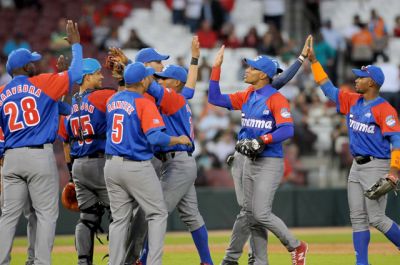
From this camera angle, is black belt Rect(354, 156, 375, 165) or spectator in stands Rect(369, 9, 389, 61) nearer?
black belt Rect(354, 156, 375, 165)

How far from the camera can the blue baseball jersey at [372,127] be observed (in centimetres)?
978

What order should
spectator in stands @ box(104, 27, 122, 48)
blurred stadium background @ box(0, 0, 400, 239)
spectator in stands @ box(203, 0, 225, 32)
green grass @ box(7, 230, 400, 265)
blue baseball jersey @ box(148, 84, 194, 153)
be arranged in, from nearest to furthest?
1. blue baseball jersey @ box(148, 84, 194, 153)
2. green grass @ box(7, 230, 400, 265)
3. blurred stadium background @ box(0, 0, 400, 239)
4. spectator in stands @ box(104, 27, 122, 48)
5. spectator in stands @ box(203, 0, 225, 32)

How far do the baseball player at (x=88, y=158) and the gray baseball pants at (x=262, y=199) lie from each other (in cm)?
144

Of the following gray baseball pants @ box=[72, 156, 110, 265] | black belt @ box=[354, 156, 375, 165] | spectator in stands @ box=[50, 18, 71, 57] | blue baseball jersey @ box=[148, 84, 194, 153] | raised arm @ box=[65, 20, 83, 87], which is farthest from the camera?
spectator in stands @ box=[50, 18, 71, 57]

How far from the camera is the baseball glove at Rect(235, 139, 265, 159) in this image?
9.42 metres

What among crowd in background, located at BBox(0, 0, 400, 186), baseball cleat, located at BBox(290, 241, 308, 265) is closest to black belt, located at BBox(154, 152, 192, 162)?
baseball cleat, located at BBox(290, 241, 308, 265)

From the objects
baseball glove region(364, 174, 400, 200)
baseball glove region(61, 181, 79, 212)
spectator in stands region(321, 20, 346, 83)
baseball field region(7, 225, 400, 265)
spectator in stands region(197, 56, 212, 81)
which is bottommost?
baseball field region(7, 225, 400, 265)

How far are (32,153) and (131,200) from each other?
1018 mm

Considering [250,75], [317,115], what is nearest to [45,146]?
[250,75]

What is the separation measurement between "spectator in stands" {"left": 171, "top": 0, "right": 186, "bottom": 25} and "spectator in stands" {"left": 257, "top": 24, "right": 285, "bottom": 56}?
226 centimetres

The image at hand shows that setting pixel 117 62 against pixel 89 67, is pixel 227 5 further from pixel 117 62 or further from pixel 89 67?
pixel 117 62

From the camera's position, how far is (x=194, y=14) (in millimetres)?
21906

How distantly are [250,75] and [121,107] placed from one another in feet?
5.19

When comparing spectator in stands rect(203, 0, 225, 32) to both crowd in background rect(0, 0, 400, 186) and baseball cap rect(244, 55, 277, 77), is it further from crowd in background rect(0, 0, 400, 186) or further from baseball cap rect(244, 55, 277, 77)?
baseball cap rect(244, 55, 277, 77)
